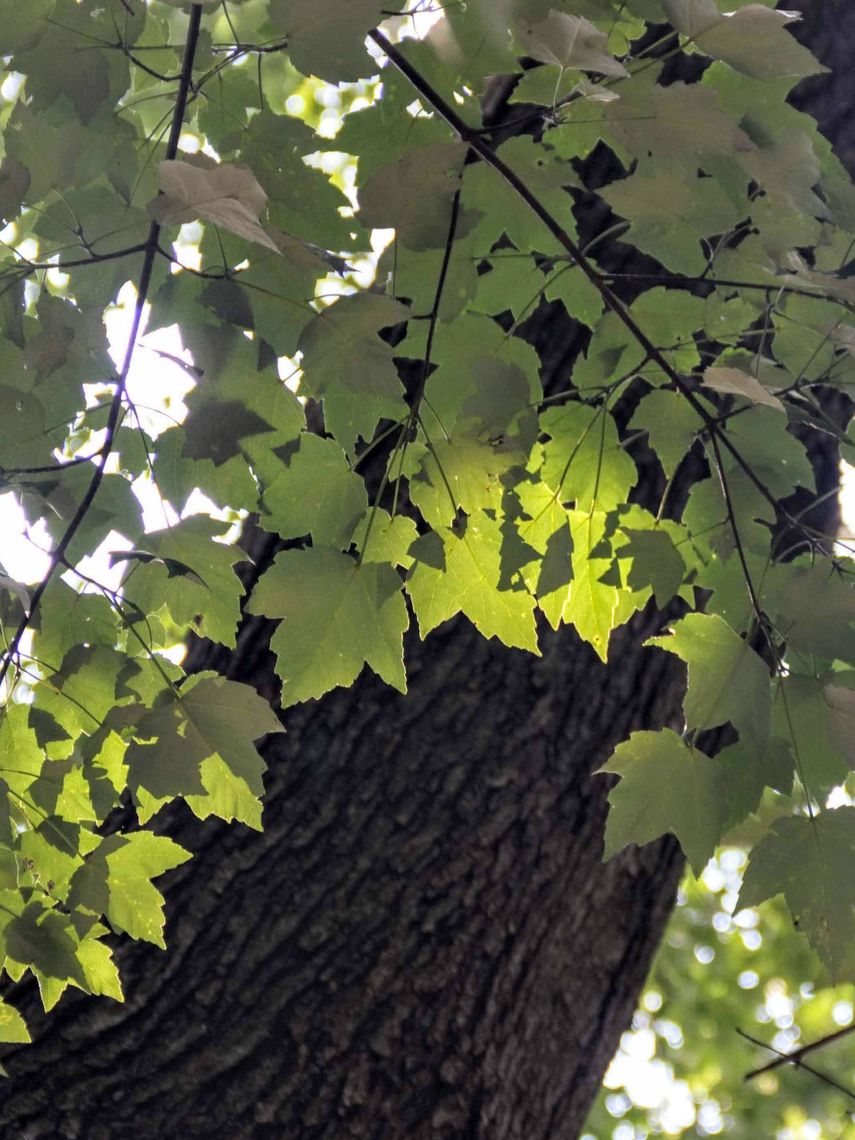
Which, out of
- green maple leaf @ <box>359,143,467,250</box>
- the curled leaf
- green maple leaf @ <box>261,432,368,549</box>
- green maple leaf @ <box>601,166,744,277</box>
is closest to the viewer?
the curled leaf

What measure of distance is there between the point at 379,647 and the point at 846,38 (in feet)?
6.00

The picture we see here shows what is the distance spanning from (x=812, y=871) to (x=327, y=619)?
0.48 meters

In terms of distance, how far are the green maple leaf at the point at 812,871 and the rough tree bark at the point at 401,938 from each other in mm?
577

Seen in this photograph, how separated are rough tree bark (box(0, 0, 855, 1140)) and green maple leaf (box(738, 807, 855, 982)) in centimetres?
58

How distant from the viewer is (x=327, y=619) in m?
0.98

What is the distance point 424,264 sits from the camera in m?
1.02

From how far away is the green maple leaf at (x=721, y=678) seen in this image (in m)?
0.89

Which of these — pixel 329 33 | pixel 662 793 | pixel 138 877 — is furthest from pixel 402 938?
pixel 329 33

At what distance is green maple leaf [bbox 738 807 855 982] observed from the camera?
0.94 metres

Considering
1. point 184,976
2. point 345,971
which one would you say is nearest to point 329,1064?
point 345,971

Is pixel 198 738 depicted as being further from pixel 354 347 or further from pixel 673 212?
pixel 673 212

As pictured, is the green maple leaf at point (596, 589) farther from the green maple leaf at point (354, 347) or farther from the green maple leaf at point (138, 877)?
the green maple leaf at point (138, 877)

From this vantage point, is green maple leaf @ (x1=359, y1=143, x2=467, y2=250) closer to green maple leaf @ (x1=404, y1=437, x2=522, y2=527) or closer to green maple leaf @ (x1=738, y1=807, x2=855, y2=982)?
green maple leaf @ (x1=404, y1=437, x2=522, y2=527)

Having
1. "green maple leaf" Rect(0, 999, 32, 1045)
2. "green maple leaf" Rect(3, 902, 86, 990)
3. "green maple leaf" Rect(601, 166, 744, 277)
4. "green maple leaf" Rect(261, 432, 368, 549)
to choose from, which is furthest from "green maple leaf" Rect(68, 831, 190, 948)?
"green maple leaf" Rect(601, 166, 744, 277)
